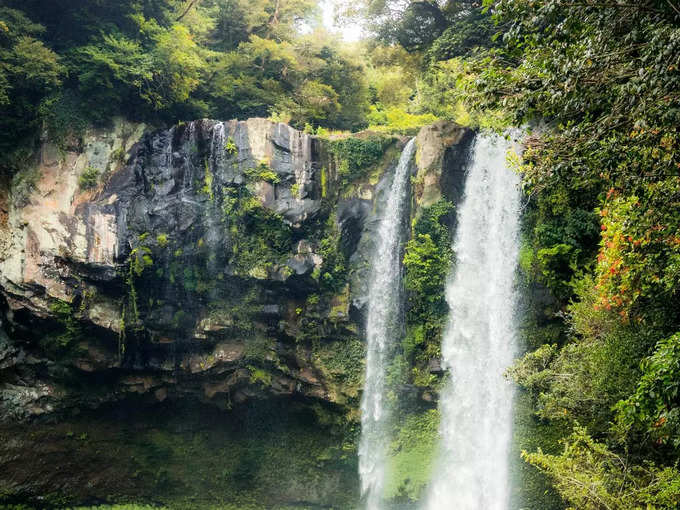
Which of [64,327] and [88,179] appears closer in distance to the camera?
[64,327]

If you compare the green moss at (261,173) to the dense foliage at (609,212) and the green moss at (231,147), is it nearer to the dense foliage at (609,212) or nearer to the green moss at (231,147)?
the green moss at (231,147)

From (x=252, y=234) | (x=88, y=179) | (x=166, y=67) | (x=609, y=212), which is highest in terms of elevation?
(x=166, y=67)

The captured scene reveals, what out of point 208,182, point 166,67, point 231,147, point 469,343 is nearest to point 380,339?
point 469,343

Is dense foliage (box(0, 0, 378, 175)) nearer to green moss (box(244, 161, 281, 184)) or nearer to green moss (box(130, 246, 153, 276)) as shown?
green moss (box(244, 161, 281, 184))

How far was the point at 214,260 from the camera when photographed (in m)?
12.2

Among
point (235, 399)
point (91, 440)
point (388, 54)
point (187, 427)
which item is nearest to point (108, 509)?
point (91, 440)

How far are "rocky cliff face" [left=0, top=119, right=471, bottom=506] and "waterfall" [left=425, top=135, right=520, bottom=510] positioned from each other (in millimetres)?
1029

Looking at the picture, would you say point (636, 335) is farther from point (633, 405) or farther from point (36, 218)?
point (36, 218)

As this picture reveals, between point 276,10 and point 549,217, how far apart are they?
10.7 metres

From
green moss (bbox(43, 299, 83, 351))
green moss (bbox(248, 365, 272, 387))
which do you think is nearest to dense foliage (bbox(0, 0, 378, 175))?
green moss (bbox(43, 299, 83, 351))

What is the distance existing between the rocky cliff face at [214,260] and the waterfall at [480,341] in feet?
3.38

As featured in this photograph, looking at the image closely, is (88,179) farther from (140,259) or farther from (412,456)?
(412,456)

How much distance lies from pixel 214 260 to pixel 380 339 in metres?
4.61

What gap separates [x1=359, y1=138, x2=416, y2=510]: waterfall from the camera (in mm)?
12016
